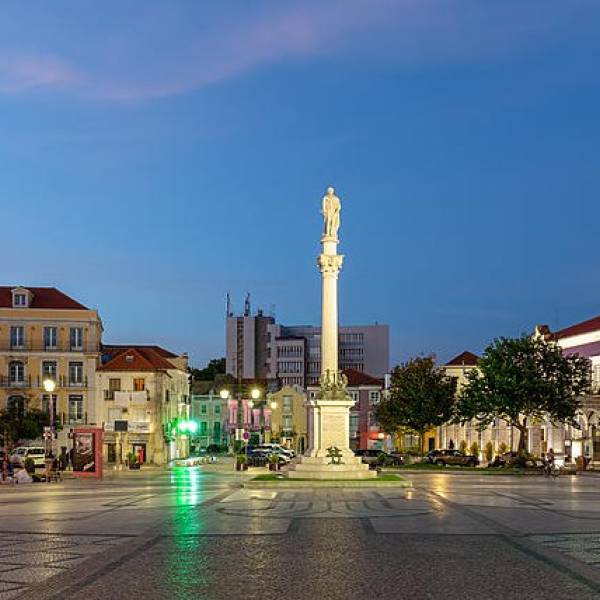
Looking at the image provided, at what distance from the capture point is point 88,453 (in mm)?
61469

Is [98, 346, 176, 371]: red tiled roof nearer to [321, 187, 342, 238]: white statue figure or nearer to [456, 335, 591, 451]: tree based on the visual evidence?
[456, 335, 591, 451]: tree

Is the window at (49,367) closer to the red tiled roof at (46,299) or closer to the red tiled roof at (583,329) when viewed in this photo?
the red tiled roof at (46,299)

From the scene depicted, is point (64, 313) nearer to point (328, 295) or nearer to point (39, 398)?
point (39, 398)

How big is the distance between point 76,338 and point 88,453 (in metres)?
35.9

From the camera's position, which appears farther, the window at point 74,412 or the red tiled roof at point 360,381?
the red tiled roof at point 360,381

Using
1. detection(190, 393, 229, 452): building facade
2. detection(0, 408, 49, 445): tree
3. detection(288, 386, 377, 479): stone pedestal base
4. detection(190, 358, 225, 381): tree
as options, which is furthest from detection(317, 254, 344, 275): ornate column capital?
detection(190, 358, 225, 381): tree

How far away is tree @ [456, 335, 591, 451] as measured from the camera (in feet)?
Result: 241

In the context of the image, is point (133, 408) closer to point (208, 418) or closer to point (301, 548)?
point (208, 418)

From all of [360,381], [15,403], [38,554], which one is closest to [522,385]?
[15,403]

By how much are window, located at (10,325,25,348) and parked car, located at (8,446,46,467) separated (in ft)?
33.3

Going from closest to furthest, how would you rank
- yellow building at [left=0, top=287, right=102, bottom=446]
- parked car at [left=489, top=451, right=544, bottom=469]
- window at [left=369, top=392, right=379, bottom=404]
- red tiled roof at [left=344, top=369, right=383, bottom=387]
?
parked car at [left=489, top=451, right=544, bottom=469]
yellow building at [left=0, top=287, right=102, bottom=446]
window at [left=369, top=392, right=379, bottom=404]
red tiled roof at [left=344, top=369, right=383, bottom=387]

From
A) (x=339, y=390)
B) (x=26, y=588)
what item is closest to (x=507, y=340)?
(x=339, y=390)

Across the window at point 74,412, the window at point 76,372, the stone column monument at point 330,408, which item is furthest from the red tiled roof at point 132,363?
the stone column monument at point 330,408

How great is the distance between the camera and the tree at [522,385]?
73.4 m
